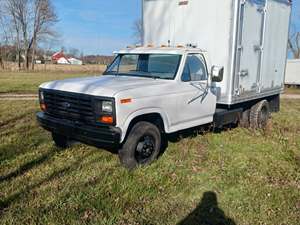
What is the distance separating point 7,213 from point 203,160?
3351 mm

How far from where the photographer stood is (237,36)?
254 inches

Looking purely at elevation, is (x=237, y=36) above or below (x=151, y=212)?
above

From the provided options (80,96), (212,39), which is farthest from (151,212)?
(212,39)

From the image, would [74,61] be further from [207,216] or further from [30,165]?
[207,216]

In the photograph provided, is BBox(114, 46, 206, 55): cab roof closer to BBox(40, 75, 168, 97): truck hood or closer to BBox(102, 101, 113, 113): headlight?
BBox(40, 75, 168, 97): truck hood

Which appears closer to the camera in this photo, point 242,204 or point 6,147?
point 242,204

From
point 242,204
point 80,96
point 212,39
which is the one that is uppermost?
point 212,39

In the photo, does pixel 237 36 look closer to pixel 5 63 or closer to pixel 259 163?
pixel 259 163

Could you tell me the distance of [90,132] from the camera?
4.61m

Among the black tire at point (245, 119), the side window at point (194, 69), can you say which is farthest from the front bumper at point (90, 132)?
the black tire at point (245, 119)

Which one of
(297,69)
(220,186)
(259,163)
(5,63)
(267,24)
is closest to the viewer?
(220,186)

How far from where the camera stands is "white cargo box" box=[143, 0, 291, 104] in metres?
6.46

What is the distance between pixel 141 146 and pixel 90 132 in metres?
0.89

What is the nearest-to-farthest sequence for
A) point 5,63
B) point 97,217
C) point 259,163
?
point 97,217
point 259,163
point 5,63
